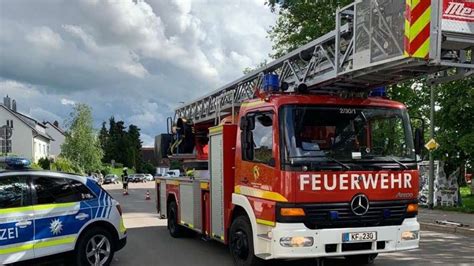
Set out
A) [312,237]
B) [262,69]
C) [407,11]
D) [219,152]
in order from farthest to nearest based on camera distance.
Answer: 1. [262,69]
2. [219,152]
3. [312,237]
4. [407,11]

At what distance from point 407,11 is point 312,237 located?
3012 mm

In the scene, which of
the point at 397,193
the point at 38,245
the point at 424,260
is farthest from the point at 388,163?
the point at 38,245

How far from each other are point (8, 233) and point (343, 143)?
15.4ft

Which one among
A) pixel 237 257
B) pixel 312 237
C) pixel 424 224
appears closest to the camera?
pixel 312 237

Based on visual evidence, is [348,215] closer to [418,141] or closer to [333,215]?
[333,215]

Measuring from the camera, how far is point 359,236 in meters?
6.79

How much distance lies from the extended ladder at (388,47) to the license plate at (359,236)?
7.03ft

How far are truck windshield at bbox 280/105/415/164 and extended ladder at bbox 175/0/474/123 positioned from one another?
1.71ft

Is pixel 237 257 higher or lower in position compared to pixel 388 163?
lower

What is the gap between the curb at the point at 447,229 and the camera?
13.2 m

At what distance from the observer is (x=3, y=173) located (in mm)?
7242

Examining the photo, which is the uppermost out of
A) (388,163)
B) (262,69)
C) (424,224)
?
(262,69)

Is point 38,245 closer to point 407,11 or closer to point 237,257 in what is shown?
point 237,257

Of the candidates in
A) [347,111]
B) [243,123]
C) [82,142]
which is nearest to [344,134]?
[347,111]
